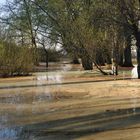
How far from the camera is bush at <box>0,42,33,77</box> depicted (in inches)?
1320

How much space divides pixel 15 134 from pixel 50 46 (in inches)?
1504

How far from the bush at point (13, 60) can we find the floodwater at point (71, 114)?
13.0m

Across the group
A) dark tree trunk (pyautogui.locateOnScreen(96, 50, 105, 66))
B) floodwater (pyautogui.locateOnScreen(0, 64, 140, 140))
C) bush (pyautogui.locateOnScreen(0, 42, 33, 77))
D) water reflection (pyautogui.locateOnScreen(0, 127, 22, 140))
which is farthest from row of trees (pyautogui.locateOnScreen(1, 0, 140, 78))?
Answer: water reflection (pyautogui.locateOnScreen(0, 127, 22, 140))

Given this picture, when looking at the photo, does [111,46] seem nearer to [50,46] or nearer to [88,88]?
[88,88]

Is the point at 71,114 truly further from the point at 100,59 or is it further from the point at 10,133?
the point at 100,59

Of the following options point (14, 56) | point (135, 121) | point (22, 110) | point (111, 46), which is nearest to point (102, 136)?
point (135, 121)

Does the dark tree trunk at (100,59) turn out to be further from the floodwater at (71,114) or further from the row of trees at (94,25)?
the floodwater at (71,114)

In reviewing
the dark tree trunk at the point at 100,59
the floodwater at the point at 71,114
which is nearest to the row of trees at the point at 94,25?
the dark tree trunk at the point at 100,59

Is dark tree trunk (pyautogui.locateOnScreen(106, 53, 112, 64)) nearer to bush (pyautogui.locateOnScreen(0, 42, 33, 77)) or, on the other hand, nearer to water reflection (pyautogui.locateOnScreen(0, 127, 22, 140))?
bush (pyautogui.locateOnScreen(0, 42, 33, 77))

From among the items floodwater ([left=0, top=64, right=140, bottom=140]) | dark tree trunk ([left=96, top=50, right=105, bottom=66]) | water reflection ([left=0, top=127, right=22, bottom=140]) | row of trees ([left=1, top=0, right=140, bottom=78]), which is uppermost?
row of trees ([left=1, top=0, right=140, bottom=78])

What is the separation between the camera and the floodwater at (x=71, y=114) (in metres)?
10.4

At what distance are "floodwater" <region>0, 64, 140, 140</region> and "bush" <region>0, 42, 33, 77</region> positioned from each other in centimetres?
1304

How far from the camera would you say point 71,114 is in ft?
43.7

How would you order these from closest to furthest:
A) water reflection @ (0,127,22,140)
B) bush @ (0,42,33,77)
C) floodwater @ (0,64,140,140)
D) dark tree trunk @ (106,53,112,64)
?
water reflection @ (0,127,22,140)
floodwater @ (0,64,140,140)
dark tree trunk @ (106,53,112,64)
bush @ (0,42,33,77)
